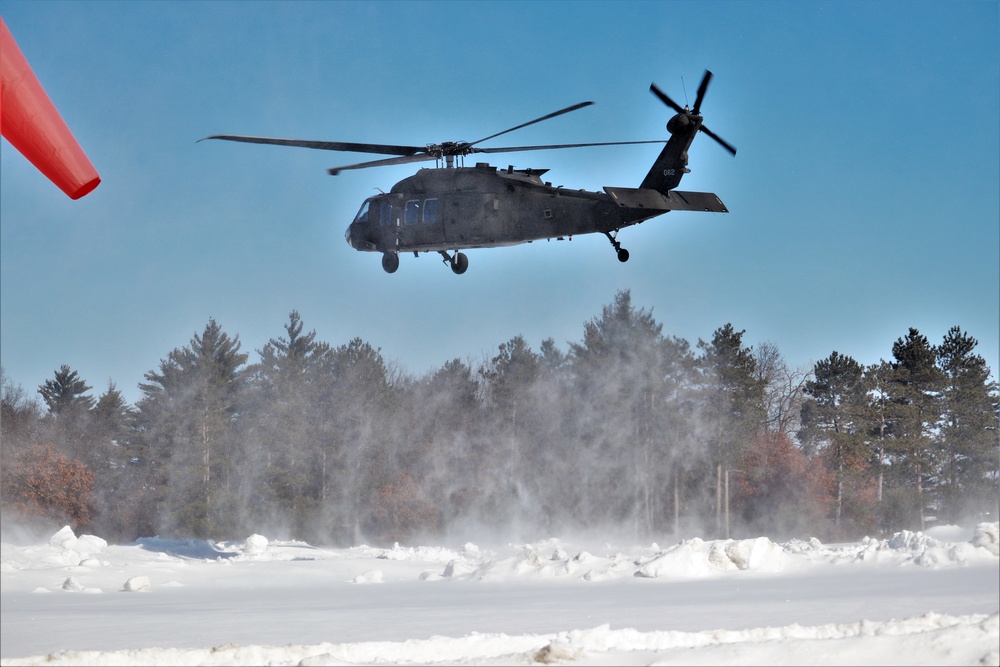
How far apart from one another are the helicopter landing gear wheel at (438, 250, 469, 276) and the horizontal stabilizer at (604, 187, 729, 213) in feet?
10.5

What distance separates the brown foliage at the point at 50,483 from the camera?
16344 mm

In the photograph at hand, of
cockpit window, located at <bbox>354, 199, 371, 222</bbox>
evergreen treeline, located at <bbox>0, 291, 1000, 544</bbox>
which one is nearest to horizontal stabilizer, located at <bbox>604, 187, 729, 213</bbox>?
cockpit window, located at <bbox>354, 199, 371, 222</bbox>

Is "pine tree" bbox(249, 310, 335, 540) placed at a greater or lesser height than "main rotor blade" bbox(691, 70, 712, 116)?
lesser

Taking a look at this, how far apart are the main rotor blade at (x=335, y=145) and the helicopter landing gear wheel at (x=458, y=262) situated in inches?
75.9

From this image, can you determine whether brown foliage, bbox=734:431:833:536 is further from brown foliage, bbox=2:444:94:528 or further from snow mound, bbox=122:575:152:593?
snow mound, bbox=122:575:152:593

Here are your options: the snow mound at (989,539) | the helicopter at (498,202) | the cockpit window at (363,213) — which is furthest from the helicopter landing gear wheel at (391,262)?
the snow mound at (989,539)

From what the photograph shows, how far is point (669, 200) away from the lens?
16.4 metres

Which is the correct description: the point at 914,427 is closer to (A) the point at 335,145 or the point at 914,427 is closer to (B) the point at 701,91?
(B) the point at 701,91

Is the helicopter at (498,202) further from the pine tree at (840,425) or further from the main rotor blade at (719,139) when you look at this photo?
the pine tree at (840,425)

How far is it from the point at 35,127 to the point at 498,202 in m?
14.3

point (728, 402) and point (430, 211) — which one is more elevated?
point (430, 211)

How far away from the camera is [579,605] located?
12078mm

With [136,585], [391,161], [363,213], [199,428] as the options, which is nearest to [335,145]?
[391,161]

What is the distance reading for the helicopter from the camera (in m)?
16.8
